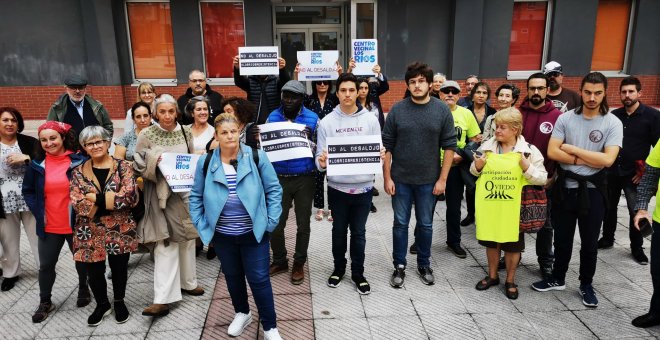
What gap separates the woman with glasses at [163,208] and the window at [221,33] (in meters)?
8.30

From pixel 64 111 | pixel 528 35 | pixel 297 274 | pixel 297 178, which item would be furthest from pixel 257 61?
pixel 528 35

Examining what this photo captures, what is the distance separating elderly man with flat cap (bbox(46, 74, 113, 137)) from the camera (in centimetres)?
563

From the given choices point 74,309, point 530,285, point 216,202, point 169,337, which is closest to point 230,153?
point 216,202

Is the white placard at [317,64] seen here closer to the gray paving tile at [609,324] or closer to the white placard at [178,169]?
the white placard at [178,169]

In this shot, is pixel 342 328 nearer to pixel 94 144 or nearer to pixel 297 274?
pixel 297 274

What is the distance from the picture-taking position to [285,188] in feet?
14.8

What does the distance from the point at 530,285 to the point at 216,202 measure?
127 inches

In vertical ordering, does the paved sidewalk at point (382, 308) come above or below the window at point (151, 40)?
below

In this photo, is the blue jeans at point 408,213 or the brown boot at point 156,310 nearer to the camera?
the brown boot at point 156,310

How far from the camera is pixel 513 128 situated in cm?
405

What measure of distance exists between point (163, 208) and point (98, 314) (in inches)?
43.2

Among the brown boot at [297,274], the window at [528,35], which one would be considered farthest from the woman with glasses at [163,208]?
the window at [528,35]

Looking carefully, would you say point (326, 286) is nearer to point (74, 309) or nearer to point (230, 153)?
point (230, 153)

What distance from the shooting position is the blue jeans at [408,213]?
4449mm
